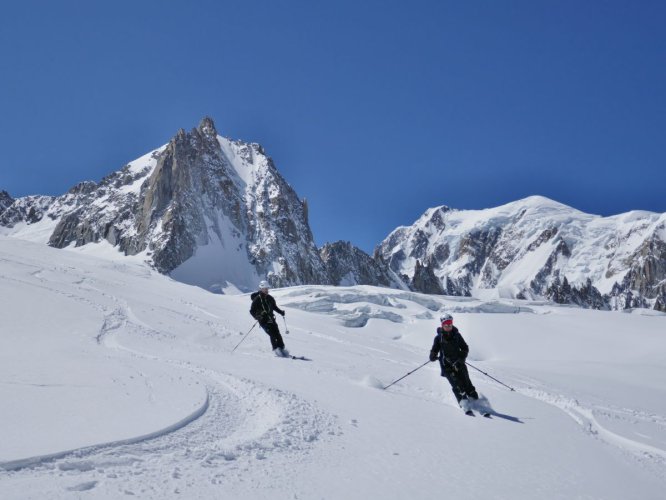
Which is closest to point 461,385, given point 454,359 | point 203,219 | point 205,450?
point 454,359

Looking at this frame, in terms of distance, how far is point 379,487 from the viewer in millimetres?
4078

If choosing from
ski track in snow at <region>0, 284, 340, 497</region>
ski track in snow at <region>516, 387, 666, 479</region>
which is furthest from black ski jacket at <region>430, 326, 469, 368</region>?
ski track in snow at <region>0, 284, 340, 497</region>

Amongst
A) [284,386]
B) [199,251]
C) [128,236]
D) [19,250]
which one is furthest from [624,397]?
[128,236]

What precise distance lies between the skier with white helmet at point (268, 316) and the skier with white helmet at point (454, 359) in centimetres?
421

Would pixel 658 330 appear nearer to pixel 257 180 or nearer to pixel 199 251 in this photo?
pixel 199 251

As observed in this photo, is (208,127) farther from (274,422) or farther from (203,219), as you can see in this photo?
(274,422)

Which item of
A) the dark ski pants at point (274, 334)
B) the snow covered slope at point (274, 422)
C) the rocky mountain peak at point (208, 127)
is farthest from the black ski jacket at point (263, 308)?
the rocky mountain peak at point (208, 127)

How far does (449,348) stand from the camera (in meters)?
9.37

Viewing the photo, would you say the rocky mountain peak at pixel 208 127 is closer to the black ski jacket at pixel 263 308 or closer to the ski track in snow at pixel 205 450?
the black ski jacket at pixel 263 308

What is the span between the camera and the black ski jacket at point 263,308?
13.4 metres

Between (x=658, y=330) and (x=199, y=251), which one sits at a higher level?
(x=199, y=251)

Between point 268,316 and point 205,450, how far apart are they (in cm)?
895

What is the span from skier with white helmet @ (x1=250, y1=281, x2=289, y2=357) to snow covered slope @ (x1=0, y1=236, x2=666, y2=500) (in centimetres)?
54

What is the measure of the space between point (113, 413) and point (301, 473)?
231 centimetres
